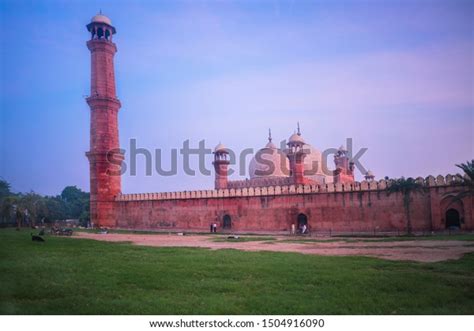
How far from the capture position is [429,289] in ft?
21.7

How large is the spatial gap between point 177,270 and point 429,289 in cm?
459

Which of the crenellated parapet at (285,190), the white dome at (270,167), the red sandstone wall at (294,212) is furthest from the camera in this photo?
the white dome at (270,167)

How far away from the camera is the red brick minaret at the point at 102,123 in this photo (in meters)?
28.5

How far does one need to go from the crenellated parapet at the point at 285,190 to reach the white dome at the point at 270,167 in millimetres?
7531

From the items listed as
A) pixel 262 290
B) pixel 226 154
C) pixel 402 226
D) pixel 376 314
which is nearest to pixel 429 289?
pixel 376 314

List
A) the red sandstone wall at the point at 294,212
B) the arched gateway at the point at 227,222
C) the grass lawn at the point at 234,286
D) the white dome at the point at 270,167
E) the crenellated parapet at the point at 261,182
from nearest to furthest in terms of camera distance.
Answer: the grass lawn at the point at 234,286, the red sandstone wall at the point at 294,212, the arched gateway at the point at 227,222, the crenellated parapet at the point at 261,182, the white dome at the point at 270,167

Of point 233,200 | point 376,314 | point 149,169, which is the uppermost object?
point 149,169

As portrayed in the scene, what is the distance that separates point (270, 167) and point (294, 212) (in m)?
10.2

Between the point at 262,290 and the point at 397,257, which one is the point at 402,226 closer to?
the point at 397,257

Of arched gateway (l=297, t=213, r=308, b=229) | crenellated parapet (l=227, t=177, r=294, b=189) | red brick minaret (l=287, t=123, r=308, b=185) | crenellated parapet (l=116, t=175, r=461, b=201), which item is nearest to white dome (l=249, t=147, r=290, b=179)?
crenellated parapet (l=227, t=177, r=294, b=189)

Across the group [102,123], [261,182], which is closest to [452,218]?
[261,182]

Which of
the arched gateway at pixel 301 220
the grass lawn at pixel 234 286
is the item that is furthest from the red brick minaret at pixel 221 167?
the grass lawn at pixel 234 286

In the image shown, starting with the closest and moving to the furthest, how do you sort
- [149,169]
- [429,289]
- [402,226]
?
[429,289], [402,226], [149,169]

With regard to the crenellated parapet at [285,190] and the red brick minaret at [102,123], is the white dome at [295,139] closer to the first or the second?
the crenellated parapet at [285,190]
